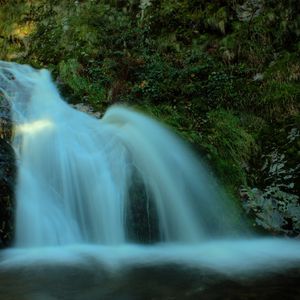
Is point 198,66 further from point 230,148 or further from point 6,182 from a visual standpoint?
point 6,182

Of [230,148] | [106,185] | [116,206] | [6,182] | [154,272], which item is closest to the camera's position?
[154,272]

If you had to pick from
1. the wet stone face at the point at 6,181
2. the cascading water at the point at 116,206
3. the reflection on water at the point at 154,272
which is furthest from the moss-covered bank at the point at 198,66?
the wet stone face at the point at 6,181

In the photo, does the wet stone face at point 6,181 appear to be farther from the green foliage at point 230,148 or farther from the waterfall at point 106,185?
the green foliage at point 230,148

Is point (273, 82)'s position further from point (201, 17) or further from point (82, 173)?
point (82, 173)

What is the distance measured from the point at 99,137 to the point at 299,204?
3.36m

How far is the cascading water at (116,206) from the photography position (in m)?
5.03

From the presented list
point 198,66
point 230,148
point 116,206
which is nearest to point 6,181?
point 116,206

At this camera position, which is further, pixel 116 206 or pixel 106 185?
pixel 106 185

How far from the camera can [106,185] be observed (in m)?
6.25

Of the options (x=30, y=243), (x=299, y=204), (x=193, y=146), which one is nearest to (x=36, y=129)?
(x=30, y=243)

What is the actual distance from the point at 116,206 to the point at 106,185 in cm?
40

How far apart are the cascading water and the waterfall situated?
1cm

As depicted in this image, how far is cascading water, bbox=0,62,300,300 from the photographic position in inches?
198

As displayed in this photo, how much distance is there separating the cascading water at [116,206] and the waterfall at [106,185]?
0.05 ft
